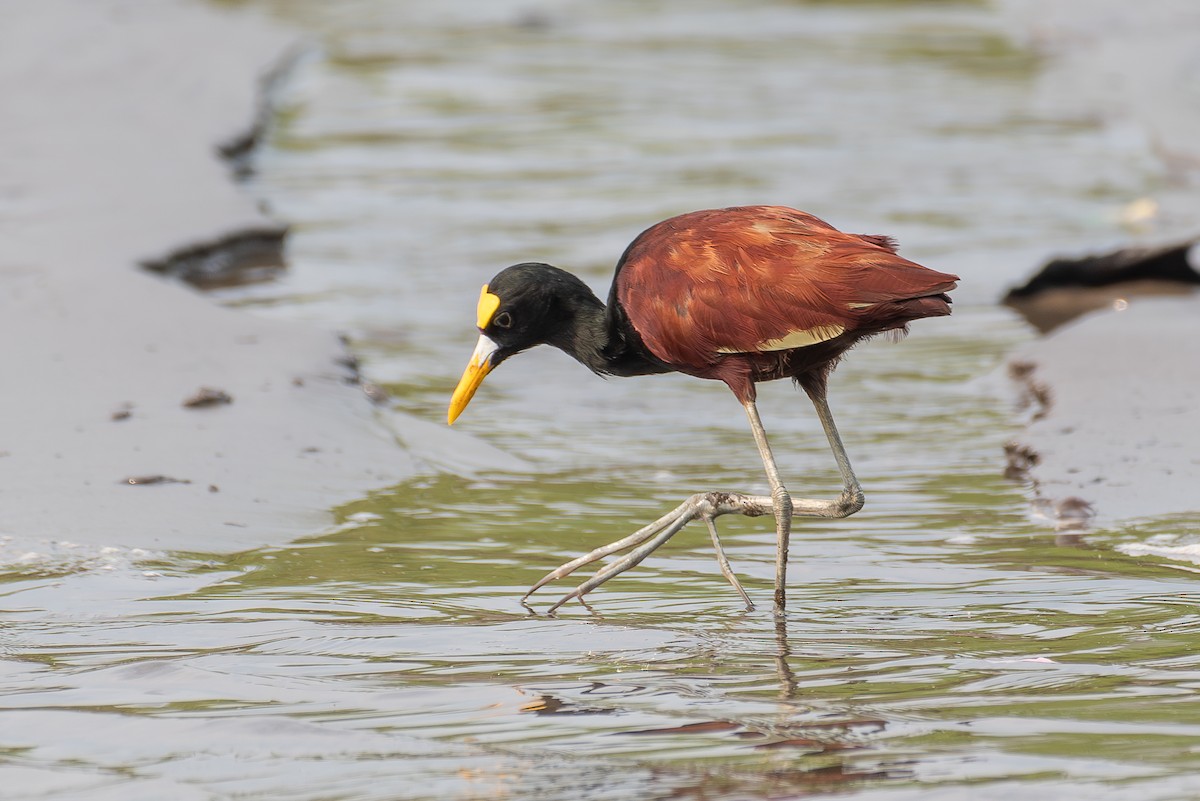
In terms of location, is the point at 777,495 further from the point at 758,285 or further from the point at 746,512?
the point at 758,285

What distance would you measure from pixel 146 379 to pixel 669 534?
8.57ft

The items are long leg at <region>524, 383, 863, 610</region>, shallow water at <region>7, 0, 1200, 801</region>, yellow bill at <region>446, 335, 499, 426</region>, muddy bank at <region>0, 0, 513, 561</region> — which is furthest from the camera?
muddy bank at <region>0, 0, 513, 561</region>

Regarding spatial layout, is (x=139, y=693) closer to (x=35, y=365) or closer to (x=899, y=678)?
(x=899, y=678)

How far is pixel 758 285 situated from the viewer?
17.7 ft

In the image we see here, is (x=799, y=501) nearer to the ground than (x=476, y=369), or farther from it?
nearer to the ground

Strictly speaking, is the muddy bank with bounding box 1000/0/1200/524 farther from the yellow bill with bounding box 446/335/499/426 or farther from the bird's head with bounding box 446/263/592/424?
the yellow bill with bounding box 446/335/499/426

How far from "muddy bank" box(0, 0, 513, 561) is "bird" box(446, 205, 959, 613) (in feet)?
3.49

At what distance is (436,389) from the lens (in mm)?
8688

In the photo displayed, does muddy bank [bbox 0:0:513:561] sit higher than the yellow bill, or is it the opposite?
the yellow bill

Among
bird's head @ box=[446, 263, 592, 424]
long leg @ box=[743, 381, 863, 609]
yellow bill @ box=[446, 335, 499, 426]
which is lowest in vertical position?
long leg @ box=[743, 381, 863, 609]

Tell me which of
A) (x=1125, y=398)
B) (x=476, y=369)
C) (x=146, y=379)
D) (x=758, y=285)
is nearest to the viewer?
(x=758, y=285)

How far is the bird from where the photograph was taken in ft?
17.3

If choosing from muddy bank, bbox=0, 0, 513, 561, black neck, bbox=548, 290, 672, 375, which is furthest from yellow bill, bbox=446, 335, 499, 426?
muddy bank, bbox=0, 0, 513, 561

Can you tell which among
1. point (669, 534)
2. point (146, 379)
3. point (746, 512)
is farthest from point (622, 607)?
point (146, 379)
